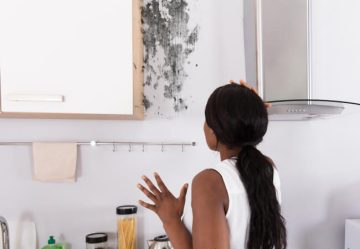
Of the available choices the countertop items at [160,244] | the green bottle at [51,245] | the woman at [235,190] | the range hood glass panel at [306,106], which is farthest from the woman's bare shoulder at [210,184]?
the green bottle at [51,245]

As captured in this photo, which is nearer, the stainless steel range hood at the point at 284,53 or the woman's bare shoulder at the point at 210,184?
the woman's bare shoulder at the point at 210,184

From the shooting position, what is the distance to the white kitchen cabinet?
1243 millimetres

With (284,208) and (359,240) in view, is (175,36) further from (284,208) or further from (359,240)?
(359,240)

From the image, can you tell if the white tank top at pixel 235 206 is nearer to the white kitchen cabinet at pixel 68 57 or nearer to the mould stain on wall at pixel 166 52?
the white kitchen cabinet at pixel 68 57

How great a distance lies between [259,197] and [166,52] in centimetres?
90

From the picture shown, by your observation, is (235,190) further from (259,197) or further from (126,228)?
(126,228)

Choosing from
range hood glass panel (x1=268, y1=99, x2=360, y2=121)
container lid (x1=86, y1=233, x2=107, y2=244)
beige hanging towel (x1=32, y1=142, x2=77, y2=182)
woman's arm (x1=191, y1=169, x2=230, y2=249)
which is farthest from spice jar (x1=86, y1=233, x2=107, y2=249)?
range hood glass panel (x1=268, y1=99, x2=360, y2=121)

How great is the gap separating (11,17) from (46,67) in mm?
223

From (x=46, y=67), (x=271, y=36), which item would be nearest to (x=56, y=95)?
(x=46, y=67)

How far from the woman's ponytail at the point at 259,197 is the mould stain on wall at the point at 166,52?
0.70m

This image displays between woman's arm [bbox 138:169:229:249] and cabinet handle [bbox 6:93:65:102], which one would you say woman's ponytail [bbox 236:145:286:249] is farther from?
cabinet handle [bbox 6:93:65:102]

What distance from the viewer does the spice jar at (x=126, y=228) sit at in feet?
4.87

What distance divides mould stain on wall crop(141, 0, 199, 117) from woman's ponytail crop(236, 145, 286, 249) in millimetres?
697

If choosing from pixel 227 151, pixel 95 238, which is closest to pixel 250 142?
pixel 227 151
